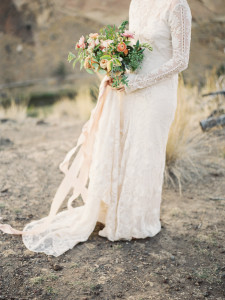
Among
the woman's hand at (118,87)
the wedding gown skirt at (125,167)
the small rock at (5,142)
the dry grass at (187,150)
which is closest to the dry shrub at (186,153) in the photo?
the dry grass at (187,150)

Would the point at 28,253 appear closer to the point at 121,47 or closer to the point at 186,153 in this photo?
the point at 121,47

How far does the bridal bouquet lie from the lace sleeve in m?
0.10

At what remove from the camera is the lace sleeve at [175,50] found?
2568 mm

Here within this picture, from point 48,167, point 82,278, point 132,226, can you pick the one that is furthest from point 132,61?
point 48,167

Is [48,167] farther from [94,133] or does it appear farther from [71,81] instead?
[71,81]

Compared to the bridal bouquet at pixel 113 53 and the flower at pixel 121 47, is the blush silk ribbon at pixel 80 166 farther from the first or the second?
the flower at pixel 121 47

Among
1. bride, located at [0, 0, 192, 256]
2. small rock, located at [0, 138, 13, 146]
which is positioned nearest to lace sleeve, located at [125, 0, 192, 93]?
bride, located at [0, 0, 192, 256]

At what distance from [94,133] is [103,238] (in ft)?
3.11

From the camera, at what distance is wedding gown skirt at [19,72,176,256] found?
286cm

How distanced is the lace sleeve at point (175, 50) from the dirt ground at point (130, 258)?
139 cm

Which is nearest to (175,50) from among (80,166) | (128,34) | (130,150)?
(128,34)

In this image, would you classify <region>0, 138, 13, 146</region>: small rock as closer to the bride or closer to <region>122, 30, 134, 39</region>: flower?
the bride

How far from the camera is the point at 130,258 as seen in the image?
9.25ft

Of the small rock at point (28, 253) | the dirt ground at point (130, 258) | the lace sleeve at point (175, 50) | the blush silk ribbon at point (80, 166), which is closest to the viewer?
the dirt ground at point (130, 258)
